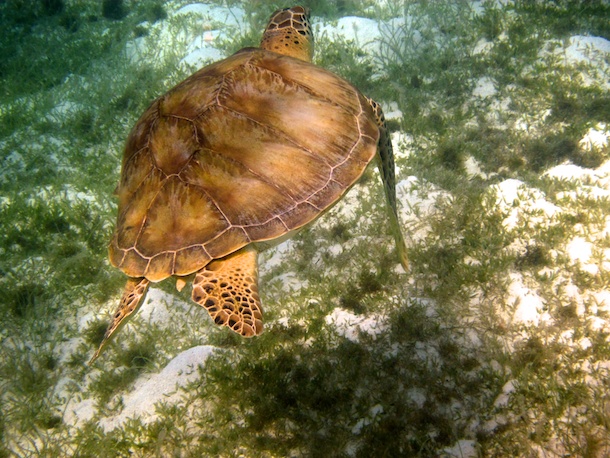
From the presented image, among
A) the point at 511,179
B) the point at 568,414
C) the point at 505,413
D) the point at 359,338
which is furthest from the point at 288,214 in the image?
the point at 511,179

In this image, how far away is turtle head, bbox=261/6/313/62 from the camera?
389 cm

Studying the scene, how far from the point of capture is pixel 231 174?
93.0 inches

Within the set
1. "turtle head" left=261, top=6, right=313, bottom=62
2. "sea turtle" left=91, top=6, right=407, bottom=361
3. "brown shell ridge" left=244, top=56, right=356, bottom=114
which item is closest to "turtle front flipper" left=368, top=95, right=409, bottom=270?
"sea turtle" left=91, top=6, right=407, bottom=361

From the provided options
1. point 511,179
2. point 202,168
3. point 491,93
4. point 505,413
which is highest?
point 202,168

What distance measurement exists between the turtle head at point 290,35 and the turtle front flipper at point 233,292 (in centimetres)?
254

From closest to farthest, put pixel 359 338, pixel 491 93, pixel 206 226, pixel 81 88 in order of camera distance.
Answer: pixel 206 226 → pixel 359 338 → pixel 491 93 → pixel 81 88

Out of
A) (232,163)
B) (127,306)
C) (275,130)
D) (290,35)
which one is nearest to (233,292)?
(127,306)

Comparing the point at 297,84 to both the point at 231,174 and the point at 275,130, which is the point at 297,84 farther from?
the point at 231,174

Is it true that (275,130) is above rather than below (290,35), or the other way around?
below

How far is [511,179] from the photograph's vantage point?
384 centimetres

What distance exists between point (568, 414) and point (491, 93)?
3.91m

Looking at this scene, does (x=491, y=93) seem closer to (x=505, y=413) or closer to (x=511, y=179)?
(x=511, y=179)

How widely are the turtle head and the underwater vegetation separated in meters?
1.36

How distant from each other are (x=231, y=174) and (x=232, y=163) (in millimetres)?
83
